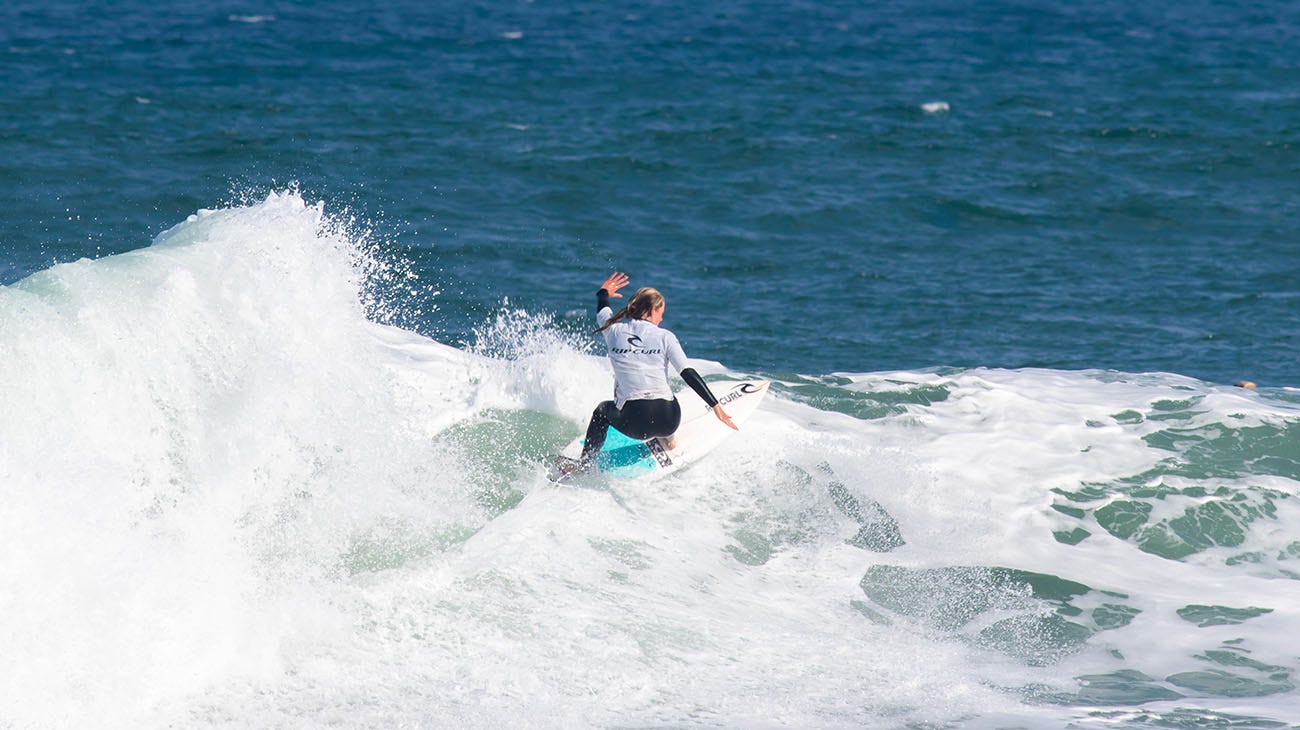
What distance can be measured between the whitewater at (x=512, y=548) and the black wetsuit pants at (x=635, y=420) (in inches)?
19.3

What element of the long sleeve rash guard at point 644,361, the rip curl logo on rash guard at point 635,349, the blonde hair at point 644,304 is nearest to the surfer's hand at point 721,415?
the long sleeve rash guard at point 644,361

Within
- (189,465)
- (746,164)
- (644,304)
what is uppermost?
(644,304)

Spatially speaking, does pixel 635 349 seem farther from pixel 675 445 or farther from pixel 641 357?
pixel 675 445

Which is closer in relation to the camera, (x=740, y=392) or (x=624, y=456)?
(x=624, y=456)

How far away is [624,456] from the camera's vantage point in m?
12.1

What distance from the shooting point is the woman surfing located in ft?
38.1

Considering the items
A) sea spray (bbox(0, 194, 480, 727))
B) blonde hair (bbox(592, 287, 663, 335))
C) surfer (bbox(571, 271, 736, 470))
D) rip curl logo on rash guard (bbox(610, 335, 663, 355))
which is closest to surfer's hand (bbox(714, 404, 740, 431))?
surfer (bbox(571, 271, 736, 470))

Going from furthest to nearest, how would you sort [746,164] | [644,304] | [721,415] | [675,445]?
[746,164] → [675,445] → [721,415] → [644,304]

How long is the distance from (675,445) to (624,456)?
1.64 ft

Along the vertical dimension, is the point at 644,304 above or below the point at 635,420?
above

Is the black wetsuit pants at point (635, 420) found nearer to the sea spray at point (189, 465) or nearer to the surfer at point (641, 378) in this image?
the surfer at point (641, 378)

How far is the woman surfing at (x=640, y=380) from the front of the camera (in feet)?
38.1

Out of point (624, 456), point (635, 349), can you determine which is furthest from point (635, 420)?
point (635, 349)

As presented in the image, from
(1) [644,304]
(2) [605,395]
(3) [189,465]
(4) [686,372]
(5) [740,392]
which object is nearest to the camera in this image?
(3) [189,465]
